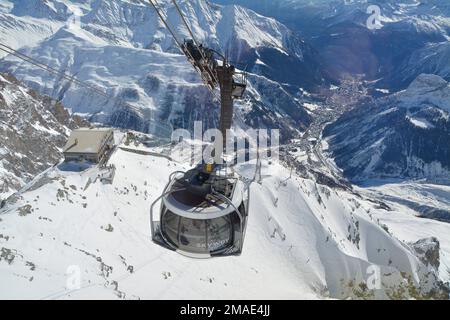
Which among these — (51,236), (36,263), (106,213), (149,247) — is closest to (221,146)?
(36,263)

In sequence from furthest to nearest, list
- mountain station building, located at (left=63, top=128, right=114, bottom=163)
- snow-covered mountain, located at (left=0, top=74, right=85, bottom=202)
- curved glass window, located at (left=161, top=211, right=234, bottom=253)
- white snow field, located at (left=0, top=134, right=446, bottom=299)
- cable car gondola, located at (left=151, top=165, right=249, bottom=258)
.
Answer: snow-covered mountain, located at (left=0, top=74, right=85, bottom=202) → mountain station building, located at (left=63, top=128, right=114, bottom=163) → white snow field, located at (left=0, top=134, right=446, bottom=299) → curved glass window, located at (left=161, top=211, right=234, bottom=253) → cable car gondola, located at (left=151, top=165, right=249, bottom=258)

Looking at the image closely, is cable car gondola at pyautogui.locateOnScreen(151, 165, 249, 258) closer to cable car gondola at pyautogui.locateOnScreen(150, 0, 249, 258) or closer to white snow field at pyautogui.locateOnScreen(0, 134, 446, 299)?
cable car gondola at pyautogui.locateOnScreen(150, 0, 249, 258)

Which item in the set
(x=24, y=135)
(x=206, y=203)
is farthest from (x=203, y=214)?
(x=24, y=135)

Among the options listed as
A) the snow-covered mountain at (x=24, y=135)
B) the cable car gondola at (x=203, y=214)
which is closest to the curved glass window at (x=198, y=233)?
the cable car gondola at (x=203, y=214)

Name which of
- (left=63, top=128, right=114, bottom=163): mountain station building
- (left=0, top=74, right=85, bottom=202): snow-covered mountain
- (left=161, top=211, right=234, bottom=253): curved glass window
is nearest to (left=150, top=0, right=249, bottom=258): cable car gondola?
(left=161, top=211, right=234, bottom=253): curved glass window

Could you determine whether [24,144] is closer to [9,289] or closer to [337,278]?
[337,278]
